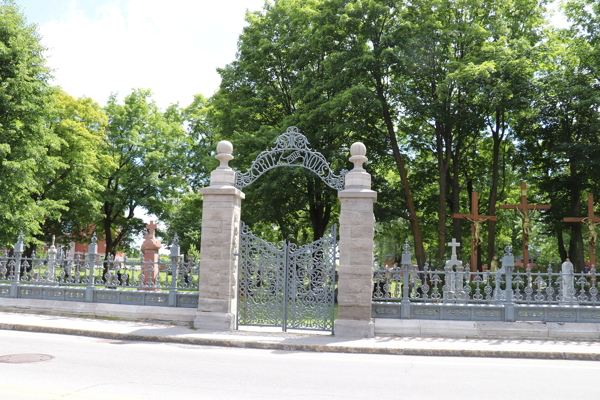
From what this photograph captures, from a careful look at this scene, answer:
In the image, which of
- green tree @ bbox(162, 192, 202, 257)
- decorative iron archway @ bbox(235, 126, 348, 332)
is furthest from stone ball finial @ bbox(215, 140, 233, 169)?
green tree @ bbox(162, 192, 202, 257)

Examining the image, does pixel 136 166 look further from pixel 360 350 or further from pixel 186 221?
pixel 360 350

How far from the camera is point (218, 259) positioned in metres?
11.4

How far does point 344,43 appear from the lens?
23.4m

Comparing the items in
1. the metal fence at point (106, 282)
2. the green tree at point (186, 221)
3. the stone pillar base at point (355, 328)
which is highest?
the green tree at point (186, 221)

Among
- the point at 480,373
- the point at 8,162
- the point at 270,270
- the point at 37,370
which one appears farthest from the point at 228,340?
the point at 8,162

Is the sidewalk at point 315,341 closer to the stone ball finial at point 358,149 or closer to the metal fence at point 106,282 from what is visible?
the metal fence at point 106,282

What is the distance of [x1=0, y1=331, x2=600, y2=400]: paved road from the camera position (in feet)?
19.6

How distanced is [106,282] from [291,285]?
506cm

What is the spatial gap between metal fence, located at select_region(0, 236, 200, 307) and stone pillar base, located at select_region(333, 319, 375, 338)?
3595 millimetres

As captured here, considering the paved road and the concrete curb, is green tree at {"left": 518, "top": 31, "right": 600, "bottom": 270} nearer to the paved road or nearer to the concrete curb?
the concrete curb

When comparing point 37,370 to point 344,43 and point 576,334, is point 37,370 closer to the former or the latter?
point 576,334

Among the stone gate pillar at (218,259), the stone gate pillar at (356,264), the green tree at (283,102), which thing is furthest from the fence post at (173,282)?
the green tree at (283,102)

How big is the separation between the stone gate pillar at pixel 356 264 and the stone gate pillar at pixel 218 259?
2472 millimetres

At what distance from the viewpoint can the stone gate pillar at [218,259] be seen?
1126cm
